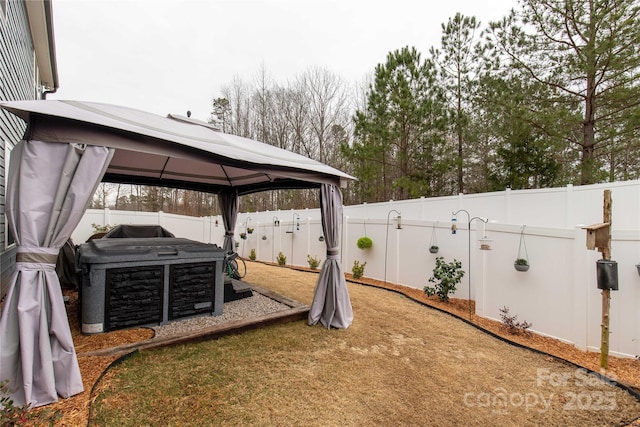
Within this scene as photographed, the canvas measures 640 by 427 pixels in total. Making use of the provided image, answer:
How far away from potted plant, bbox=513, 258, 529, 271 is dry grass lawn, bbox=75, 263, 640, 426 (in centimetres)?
91

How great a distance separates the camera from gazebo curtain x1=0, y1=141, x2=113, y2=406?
193 centimetres

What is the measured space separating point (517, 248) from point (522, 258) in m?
0.15

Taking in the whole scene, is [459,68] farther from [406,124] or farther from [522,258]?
[522,258]

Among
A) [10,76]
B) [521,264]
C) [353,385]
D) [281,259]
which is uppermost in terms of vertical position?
[10,76]

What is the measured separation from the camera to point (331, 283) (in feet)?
12.3

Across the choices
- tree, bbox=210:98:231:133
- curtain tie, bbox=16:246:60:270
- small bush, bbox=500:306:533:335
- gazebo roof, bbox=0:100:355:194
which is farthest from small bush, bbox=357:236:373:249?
tree, bbox=210:98:231:133

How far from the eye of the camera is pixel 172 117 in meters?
3.87

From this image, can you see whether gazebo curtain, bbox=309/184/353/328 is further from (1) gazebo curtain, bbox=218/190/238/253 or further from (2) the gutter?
(2) the gutter

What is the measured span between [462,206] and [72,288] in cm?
823

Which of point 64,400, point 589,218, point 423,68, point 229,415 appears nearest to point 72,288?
point 64,400

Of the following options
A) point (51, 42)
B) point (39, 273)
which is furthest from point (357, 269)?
point (51, 42)

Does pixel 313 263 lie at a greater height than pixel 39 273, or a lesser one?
lesser

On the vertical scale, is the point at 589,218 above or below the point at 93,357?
above

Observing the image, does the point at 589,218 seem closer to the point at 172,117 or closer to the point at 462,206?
the point at 462,206
